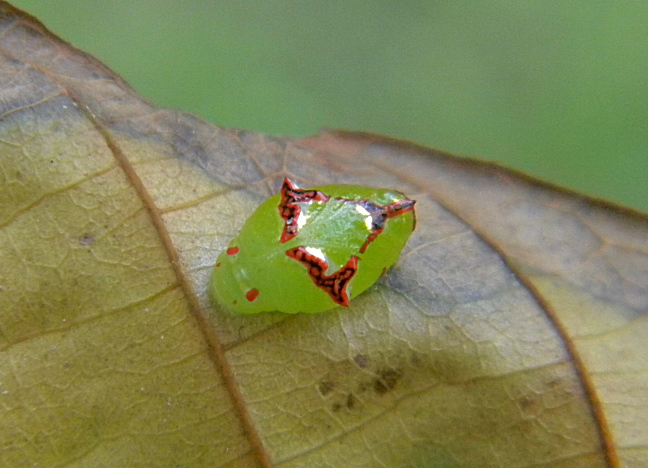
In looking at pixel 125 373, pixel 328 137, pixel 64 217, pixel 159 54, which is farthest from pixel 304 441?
pixel 159 54

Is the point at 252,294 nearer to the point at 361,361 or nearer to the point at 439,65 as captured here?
the point at 361,361

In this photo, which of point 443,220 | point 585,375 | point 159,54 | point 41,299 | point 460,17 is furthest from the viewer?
point 460,17

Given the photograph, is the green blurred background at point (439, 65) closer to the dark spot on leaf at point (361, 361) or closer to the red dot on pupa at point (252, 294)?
the red dot on pupa at point (252, 294)

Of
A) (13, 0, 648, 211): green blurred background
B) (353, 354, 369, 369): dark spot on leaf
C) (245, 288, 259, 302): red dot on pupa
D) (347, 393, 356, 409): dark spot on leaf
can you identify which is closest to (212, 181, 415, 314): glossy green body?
(245, 288, 259, 302): red dot on pupa

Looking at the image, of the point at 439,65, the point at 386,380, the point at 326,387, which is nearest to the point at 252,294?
the point at 326,387

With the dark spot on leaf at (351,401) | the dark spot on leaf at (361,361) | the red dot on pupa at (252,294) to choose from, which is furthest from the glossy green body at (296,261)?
the dark spot on leaf at (351,401)

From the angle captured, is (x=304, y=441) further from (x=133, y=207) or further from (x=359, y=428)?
(x=133, y=207)

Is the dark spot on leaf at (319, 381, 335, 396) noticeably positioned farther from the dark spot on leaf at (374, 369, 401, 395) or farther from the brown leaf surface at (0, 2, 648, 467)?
the dark spot on leaf at (374, 369, 401, 395)
